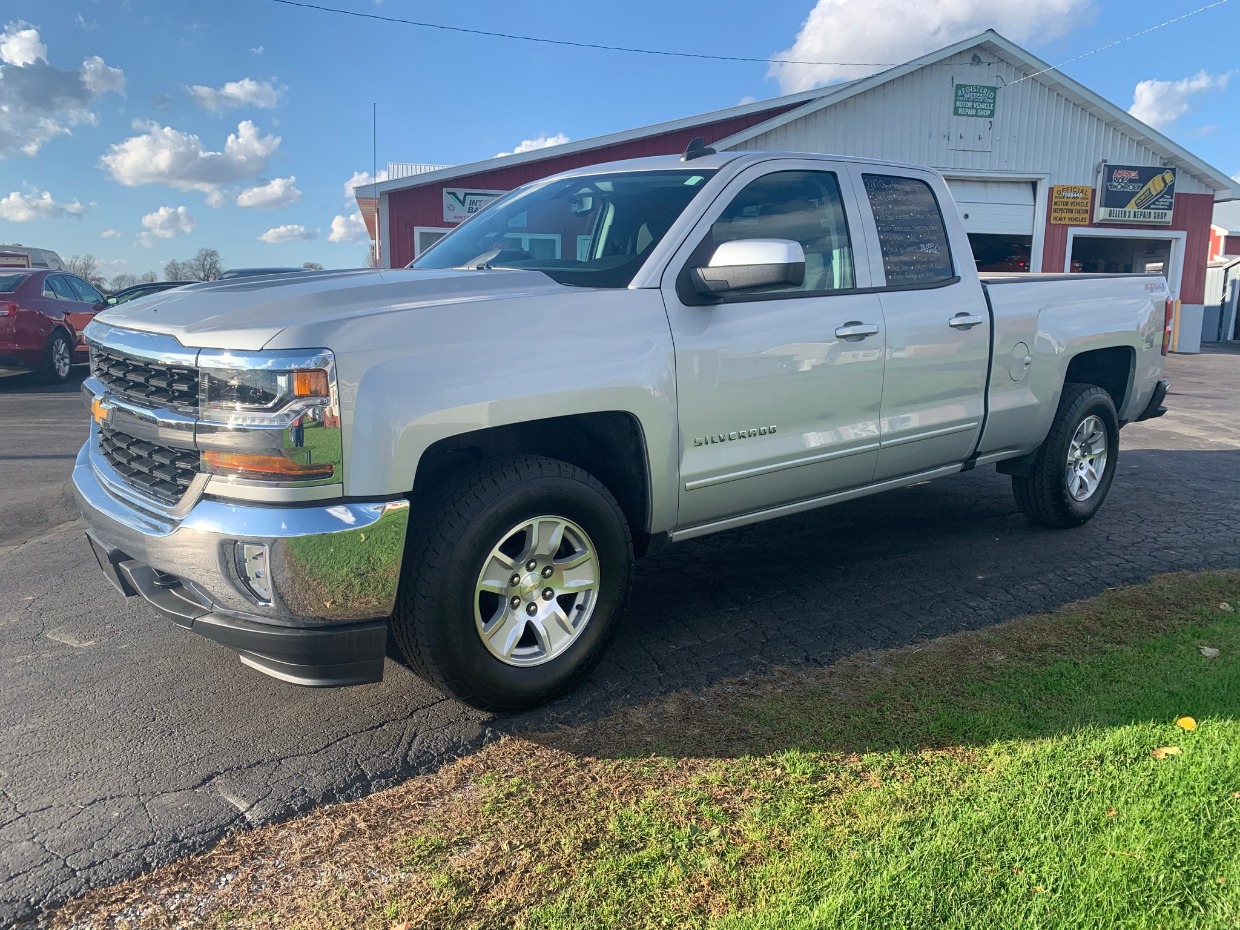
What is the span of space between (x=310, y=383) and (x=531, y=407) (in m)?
0.74

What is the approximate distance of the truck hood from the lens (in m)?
2.85

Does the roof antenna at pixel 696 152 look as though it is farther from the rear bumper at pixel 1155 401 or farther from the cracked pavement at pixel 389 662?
the rear bumper at pixel 1155 401

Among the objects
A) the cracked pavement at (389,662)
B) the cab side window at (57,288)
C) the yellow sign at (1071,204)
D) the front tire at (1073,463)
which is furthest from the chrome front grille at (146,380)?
the yellow sign at (1071,204)

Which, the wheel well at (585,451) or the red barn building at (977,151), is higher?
the red barn building at (977,151)

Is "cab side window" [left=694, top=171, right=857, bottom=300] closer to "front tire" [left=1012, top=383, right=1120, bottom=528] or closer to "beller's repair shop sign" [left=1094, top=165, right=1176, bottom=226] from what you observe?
"front tire" [left=1012, top=383, right=1120, bottom=528]

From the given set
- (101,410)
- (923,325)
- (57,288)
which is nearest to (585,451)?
(101,410)

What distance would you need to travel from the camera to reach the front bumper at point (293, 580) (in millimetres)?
2773

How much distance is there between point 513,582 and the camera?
130 inches

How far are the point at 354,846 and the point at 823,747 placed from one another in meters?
1.50

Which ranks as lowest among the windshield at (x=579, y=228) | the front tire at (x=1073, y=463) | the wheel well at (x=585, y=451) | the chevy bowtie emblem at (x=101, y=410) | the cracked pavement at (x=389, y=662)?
the cracked pavement at (x=389, y=662)

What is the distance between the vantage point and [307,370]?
2.77m

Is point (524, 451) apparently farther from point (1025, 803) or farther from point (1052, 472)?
point (1052, 472)

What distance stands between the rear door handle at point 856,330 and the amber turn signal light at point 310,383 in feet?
7.50

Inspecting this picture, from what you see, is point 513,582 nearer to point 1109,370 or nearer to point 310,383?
point 310,383
